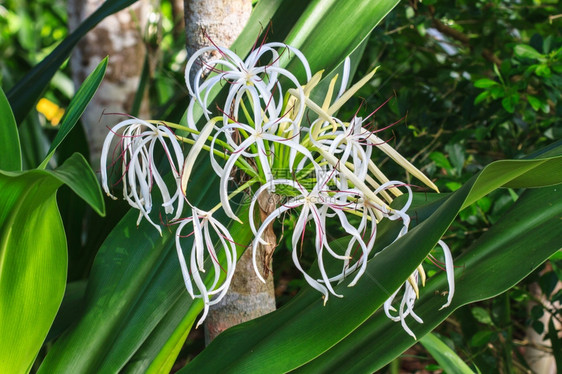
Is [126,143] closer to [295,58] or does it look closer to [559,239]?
[295,58]

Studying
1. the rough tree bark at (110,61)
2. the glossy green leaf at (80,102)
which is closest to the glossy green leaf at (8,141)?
the glossy green leaf at (80,102)

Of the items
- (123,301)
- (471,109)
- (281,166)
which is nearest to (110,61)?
(471,109)

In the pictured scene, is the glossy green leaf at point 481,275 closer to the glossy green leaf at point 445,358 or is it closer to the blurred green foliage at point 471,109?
the glossy green leaf at point 445,358

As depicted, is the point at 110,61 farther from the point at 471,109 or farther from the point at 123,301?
the point at 123,301

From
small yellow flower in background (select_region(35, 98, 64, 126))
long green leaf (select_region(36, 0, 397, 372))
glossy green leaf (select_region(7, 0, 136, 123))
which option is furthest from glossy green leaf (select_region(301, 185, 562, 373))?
small yellow flower in background (select_region(35, 98, 64, 126))

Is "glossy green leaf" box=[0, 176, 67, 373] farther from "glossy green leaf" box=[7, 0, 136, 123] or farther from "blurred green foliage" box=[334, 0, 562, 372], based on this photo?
"blurred green foliage" box=[334, 0, 562, 372]

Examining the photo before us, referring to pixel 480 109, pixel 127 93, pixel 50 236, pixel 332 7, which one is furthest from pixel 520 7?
pixel 50 236
